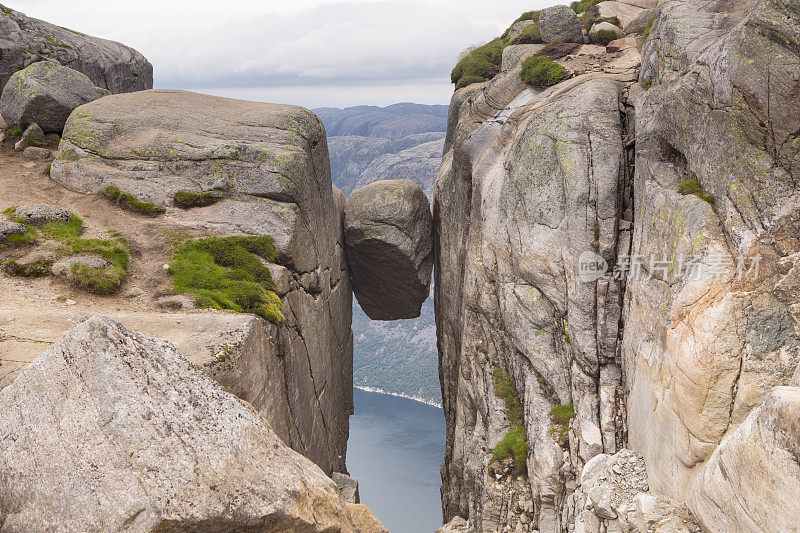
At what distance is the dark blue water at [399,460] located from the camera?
301 ft

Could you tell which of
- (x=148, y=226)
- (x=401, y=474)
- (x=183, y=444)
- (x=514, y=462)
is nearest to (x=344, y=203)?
(x=148, y=226)

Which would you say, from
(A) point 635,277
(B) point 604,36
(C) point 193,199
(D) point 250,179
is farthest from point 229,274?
(B) point 604,36

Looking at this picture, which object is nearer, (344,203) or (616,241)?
(616,241)

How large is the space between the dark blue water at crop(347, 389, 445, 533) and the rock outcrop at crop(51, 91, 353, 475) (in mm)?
67739

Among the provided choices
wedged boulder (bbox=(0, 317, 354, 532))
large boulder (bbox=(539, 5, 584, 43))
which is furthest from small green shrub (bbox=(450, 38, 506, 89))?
wedged boulder (bbox=(0, 317, 354, 532))

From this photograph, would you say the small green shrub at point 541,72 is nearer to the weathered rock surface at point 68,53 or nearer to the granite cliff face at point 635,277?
the granite cliff face at point 635,277

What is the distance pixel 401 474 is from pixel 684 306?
3918 inches

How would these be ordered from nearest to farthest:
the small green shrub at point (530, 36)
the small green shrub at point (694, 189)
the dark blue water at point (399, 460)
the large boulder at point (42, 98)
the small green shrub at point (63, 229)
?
the small green shrub at point (694, 189), the small green shrub at point (63, 229), the large boulder at point (42, 98), the small green shrub at point (530, 36), the dark blue water at point (399, 460)

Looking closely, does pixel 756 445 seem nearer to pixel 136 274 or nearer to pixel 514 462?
pixel 514 462

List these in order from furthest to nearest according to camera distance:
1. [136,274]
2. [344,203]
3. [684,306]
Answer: [344,203] → [136,274] → [684,306]

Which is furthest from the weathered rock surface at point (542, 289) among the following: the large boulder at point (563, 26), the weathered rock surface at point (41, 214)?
the weathered rock surface at point (41, 214)

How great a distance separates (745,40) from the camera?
14164mm

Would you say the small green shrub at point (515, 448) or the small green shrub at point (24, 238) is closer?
the small green shrub at point (24, 238)

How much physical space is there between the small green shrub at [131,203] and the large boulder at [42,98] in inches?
332
